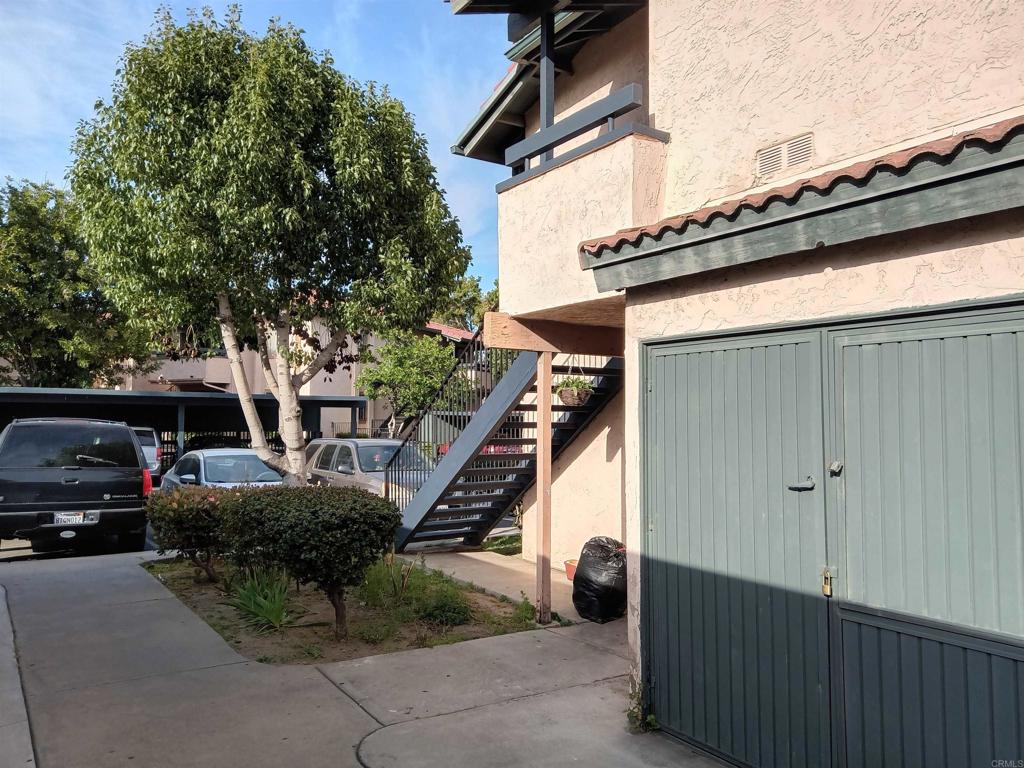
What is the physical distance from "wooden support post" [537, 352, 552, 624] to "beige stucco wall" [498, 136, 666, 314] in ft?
2.75

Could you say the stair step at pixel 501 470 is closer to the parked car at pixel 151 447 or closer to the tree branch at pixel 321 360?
the tree branch at pixel 321 360

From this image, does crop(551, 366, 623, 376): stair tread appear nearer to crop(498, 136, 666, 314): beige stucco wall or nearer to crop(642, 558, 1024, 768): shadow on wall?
crop(498, 136, 666, 314): beige stucco wall

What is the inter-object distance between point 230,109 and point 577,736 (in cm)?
920

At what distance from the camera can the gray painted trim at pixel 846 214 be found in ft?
9.52

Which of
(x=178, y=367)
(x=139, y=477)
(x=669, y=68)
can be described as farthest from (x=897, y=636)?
(x=178, y=367)

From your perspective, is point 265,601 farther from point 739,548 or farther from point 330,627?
point 739,548

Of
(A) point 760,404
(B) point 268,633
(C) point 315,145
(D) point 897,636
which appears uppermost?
(C) point 315,145

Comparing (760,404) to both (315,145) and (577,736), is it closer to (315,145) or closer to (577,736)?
(577,736)

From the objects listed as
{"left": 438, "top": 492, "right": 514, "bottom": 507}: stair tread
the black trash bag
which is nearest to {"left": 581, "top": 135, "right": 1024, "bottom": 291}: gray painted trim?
the black trash bag

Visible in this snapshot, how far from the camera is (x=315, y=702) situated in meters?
4.80

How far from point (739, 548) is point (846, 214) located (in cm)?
180

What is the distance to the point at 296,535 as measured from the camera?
18.7ft

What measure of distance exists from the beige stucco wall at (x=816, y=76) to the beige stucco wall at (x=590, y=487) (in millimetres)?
3716

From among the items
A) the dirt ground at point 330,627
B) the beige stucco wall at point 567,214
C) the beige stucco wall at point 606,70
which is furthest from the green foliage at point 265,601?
the beige stucco wall at point 606,70
